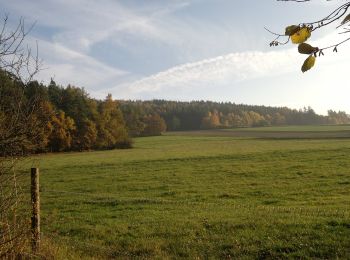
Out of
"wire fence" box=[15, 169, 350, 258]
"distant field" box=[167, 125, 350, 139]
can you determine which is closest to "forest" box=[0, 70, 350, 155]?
"wire fence" box=[15, 169, 350, 258]

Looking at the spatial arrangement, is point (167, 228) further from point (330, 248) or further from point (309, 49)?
point (309, 49)

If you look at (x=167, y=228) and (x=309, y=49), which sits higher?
(x=309, y=49)

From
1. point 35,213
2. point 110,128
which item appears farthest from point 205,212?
point 110,128

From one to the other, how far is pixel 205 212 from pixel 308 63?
46.5 ft

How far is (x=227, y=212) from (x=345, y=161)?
20.4 metres

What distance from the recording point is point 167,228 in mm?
13141

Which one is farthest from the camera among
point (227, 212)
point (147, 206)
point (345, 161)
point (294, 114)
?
point (294, 114)

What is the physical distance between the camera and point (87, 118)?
253 feet

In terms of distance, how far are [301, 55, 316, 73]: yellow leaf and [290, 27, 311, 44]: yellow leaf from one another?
94mm

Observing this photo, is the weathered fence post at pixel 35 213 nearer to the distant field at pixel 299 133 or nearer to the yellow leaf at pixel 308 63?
the yellow leaf at pixel 308 63

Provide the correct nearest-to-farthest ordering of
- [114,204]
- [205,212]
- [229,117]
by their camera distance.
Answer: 1. [205,212]
2. [114,204]
3. [229,117]

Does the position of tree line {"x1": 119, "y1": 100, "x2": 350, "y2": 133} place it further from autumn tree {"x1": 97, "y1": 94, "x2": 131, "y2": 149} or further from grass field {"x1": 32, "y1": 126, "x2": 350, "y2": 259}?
grass field {"x1": 32, "y1": 126, "x2": 350, "y2": 259}

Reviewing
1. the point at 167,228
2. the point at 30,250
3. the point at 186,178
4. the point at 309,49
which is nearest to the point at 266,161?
the point at 186,178

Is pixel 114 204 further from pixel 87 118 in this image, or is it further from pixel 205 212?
pixel 87 118
